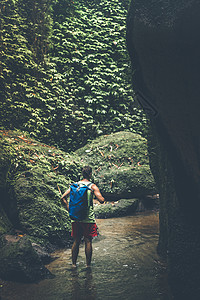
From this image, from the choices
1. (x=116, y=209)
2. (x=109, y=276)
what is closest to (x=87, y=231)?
(x=109, y=276)

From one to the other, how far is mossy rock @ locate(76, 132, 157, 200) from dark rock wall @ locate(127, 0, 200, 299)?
501 cm

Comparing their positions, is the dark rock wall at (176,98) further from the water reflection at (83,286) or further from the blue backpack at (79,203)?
the blue backpack at (79,203)

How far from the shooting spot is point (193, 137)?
2.56m

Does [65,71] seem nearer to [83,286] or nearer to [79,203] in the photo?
[79,203]

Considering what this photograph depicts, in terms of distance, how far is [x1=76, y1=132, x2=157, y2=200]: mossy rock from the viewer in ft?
25.9

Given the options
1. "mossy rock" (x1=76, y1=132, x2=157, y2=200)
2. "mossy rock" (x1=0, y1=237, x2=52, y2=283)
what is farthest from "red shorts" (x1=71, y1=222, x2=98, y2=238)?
"mossy rock" (x1=76, y1=132, x2=157, y2=200)

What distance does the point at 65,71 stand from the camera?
10672 millimetres

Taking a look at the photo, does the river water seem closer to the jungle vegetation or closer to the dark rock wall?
the dark rock wall

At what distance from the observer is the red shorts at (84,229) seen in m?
4.16

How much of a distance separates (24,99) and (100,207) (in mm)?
4764

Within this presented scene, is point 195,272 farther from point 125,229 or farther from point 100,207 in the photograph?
point 100,207

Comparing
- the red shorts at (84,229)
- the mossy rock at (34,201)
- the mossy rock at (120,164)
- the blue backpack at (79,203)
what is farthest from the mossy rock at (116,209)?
the blue backpack at (79,203)

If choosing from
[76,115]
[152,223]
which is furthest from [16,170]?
[76,115]

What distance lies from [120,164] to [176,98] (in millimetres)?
6562
